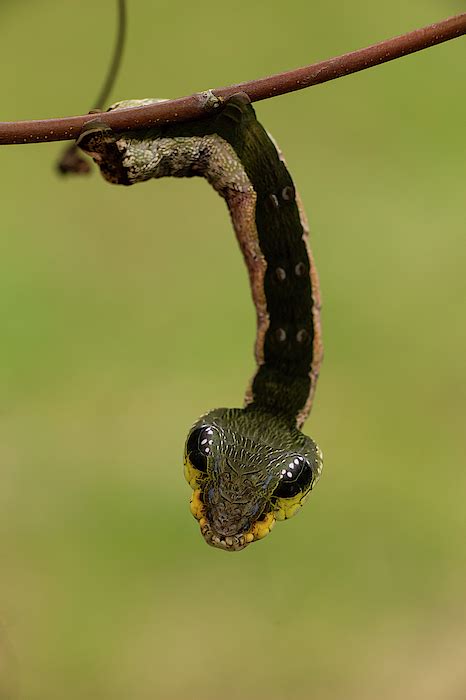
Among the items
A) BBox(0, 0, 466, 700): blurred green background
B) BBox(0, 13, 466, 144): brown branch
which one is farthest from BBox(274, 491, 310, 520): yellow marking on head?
BBox(0, 0, 466, 700): blurred green background

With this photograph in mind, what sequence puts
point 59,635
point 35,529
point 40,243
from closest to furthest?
point 59,635 → point 35,529 → point 40,243

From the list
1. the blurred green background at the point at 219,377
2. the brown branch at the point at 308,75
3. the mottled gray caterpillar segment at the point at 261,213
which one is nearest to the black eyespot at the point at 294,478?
the mottled gray caterpillar segment at the point at 261,213

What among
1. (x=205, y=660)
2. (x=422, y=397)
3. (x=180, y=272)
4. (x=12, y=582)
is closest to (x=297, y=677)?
(x=205, y=660)

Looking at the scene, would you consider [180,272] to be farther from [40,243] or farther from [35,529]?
[35,529]

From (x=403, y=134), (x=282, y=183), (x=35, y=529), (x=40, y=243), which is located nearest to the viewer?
(x=282, y=183)

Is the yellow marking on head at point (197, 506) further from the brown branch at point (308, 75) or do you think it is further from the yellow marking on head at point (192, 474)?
the brown branch at point (308, 75)

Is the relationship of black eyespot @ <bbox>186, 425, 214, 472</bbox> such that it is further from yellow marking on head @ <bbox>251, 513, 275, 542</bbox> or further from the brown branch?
the brown branch

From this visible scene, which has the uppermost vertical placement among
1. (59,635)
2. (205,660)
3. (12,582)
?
(12,582)

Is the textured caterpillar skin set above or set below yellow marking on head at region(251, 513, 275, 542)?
above
